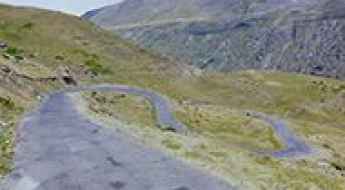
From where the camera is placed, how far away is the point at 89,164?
3656cm

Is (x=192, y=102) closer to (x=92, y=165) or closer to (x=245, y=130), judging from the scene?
(x=245, y=130)

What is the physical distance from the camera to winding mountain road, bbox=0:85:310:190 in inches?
1277

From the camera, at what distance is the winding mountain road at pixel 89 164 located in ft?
Answer: 106

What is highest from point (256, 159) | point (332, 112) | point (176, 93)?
point (256, 159)

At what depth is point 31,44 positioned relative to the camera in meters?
149

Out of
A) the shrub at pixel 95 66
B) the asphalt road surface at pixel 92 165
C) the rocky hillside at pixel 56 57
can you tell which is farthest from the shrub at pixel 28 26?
the asphalt road surface at pixel 92 165

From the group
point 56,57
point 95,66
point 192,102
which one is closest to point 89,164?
point 192,102

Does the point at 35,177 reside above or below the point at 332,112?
above

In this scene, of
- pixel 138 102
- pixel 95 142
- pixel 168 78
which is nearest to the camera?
pixel 95 142

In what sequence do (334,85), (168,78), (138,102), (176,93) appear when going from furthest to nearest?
1. (334,85)
2. (168,78)
3. (176,93)
4. (138,102)

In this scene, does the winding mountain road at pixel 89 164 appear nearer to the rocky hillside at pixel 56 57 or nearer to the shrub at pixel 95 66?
the rocky hillside at pixel 56 57

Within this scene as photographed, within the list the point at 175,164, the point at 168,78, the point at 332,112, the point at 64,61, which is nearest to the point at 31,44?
the point at 64,61

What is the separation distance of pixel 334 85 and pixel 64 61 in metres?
92.1

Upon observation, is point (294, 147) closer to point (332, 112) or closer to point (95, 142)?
point (95, 142)
